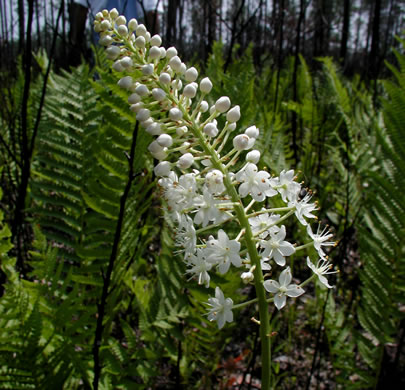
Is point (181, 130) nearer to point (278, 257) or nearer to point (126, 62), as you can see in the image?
point (126, 62)

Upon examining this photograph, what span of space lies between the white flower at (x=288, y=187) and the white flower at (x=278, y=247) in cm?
14

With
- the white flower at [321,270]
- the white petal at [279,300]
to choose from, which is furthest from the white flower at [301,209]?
the white petal at [279,300]

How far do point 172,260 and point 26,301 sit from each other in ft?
2.37

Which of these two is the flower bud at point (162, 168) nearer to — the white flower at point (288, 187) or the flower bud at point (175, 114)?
the flower bud at point (175, 114)

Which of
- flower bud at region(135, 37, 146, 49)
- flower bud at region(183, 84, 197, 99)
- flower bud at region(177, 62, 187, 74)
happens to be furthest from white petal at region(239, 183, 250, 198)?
flower bud at region(135, 37, 146, 49)

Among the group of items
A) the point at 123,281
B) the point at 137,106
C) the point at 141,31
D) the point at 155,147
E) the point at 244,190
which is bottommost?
the point at 123,281

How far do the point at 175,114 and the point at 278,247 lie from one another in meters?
0.49

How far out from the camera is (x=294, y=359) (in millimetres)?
2814

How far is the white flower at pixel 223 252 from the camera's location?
3.77ft

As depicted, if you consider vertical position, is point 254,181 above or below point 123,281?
above

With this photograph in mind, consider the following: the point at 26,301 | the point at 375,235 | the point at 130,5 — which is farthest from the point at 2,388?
the point at 130,5

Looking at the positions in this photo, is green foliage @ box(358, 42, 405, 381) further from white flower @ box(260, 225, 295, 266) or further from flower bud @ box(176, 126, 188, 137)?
flower bud @ box(176, 126, 188, 137)

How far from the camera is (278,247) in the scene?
3.99 feet

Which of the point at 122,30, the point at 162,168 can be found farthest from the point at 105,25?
the point at 162,168
